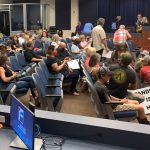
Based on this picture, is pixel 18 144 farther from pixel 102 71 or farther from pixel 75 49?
pixel 75 49

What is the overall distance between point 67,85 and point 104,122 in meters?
3.82

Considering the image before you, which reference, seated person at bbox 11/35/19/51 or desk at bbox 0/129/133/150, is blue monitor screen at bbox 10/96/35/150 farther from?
seated person at bbox 11/35/19/51

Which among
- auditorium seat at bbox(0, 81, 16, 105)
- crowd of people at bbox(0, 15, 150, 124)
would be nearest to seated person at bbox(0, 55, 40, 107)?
crowd of people at bbox(0, 15, 150, 124)

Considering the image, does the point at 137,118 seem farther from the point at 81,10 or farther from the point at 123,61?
the point at 81,10

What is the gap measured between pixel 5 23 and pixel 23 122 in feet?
44.6

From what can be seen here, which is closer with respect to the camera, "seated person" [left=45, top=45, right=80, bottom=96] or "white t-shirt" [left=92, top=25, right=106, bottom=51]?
"seated person" [left=45, top=45, right=80, bottom=96]

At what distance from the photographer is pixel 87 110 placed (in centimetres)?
526

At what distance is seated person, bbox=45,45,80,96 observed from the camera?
5.59 m

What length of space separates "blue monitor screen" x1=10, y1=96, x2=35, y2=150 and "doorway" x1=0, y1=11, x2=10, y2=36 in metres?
13.0

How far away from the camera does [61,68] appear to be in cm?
567

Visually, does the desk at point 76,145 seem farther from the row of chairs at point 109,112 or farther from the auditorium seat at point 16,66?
the auditorium seat at point 16,66

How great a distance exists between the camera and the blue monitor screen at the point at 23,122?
2.10m

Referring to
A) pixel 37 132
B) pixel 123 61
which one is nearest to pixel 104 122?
pixel 37 132

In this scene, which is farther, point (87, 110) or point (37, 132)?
point (87, 110)
